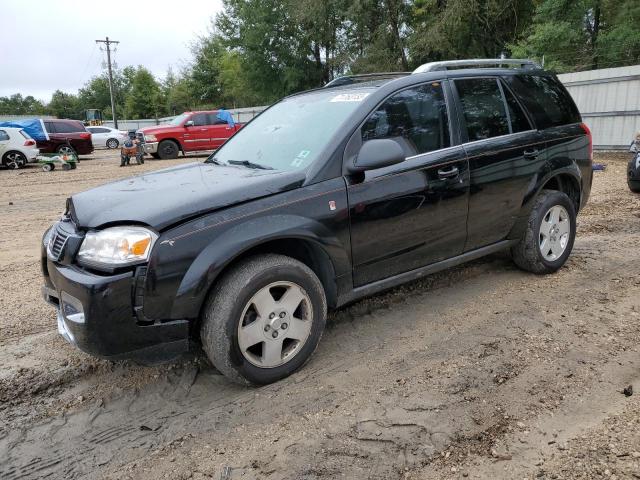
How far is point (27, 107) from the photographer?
9806cm

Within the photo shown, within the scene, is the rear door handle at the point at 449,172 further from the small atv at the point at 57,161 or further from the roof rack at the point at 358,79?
the small atv at the point at 57,161

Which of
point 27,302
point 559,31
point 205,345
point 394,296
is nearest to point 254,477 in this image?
point 205,345

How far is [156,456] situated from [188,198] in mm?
1361

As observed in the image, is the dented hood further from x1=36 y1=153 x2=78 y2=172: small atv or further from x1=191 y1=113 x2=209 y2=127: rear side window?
x1=191 y1=113 x2=209 y2=127: rear side window

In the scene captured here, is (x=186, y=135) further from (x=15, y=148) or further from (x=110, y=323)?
(x=110, y=323)

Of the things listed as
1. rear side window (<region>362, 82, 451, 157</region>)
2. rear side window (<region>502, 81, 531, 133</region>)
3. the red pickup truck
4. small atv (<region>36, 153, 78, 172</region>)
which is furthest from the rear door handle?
small atv (<region>36, 153, 78, 172</region>)

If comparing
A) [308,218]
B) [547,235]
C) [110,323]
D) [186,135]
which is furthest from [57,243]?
[186,135]

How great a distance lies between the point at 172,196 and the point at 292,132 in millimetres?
1123

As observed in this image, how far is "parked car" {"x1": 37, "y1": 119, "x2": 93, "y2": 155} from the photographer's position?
1958cm

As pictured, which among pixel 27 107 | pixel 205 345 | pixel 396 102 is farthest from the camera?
pixel 27 107

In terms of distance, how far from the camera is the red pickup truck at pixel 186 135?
1847 cm

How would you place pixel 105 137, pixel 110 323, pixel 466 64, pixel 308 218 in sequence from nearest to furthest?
pixel 110 323 → pixel 308 218 → pixel 466 64 → pixel 105 137

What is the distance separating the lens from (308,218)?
9.70 ft

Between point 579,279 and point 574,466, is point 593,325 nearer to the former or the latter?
point 579,279
